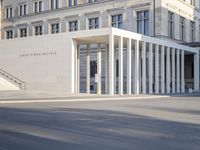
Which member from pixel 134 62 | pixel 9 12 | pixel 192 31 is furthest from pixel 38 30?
pixel 134 62

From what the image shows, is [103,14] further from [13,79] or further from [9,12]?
[9,12]

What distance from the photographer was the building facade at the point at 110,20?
157 feet

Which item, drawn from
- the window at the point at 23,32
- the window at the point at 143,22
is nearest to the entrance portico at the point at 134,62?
the window at the point at 143,22

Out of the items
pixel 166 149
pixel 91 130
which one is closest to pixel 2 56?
pixel 91 130

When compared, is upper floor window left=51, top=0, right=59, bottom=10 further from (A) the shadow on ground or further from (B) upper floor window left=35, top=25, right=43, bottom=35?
(A) the shadow on ground

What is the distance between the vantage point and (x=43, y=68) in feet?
118

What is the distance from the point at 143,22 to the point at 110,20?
555 centimetres

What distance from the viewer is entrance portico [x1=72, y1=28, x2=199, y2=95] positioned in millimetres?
32906

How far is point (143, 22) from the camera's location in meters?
49.3

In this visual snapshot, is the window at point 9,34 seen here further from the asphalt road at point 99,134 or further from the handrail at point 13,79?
the asphalt road at point 99,134

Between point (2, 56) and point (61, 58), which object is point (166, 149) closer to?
point (61, 58)

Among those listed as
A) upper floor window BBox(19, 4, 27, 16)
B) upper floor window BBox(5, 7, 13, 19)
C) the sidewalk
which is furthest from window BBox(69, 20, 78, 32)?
the sidewalk

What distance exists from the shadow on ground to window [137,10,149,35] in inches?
1475

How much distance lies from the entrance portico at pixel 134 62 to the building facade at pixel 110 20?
2.01ft
